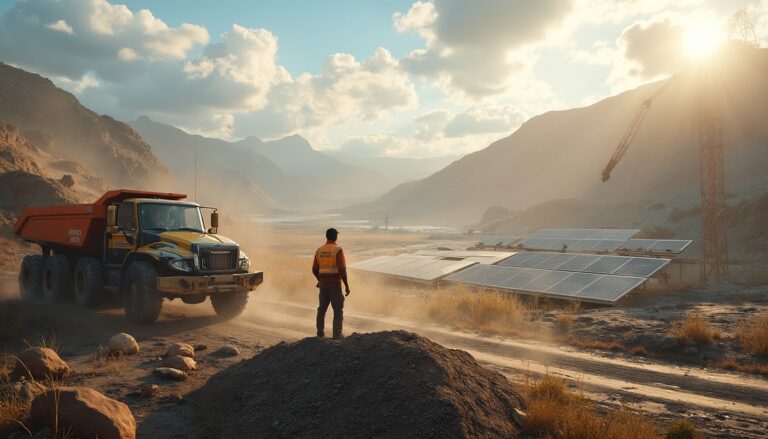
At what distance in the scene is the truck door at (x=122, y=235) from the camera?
12.7m

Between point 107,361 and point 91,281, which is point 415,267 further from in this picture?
point 107,361

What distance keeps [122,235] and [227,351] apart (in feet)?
19.3

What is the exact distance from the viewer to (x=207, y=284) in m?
11.8

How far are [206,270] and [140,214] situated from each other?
9.20 ft

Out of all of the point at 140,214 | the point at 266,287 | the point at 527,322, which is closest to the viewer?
the point at 140,214

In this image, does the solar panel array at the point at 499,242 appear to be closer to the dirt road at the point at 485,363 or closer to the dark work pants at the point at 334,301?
the dirt road at the point at 485,363

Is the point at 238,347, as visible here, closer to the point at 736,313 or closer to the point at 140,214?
the point at 140,214

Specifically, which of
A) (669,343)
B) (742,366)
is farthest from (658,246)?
(742,366)

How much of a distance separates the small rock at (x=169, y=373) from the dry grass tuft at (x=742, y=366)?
11.2 meters

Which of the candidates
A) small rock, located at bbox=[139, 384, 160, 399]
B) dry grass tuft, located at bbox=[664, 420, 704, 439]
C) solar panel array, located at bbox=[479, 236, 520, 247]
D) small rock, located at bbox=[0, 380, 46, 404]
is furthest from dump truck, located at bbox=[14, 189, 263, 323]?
solar panel array, located at bbox=[479, 236, 520, 247]

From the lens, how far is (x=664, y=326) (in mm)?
12922

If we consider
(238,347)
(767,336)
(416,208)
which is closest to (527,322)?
(767,336)

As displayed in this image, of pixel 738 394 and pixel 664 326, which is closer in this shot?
pixel 738 394

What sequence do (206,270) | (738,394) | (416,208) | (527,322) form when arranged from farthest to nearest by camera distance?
1. (416,208)
2. (527,322)
3. (206,270)
4. (738,394)
